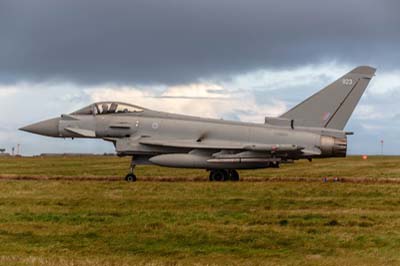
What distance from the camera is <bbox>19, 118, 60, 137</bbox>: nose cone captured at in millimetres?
29469

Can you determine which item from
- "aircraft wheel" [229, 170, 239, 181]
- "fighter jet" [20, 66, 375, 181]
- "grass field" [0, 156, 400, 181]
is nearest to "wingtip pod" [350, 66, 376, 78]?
"fighter jet" [20, 66, 375, 181]

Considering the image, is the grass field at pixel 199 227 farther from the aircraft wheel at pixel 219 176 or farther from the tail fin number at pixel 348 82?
the tail fin number at pixel 348 82

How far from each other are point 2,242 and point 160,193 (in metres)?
9.37

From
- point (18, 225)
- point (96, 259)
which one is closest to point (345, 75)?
point (18, 225)

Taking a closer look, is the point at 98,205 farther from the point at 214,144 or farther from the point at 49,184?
the point at 214,144

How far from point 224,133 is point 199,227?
595 inches

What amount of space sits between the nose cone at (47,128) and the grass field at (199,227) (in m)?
8.16

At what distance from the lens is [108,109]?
95.1 ft

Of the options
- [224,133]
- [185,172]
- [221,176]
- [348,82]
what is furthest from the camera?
[185,172]

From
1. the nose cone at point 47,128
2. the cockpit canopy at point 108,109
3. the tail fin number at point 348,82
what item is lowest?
the nose cone at point 47,128

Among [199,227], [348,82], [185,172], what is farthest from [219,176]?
[199,227]

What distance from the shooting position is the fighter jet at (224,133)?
27625 millimetres

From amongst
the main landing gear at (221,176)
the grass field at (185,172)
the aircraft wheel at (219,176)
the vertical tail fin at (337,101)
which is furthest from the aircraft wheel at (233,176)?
the vertical tail fin at (337,101)

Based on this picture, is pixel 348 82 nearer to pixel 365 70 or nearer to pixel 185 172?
pixel 365 70
